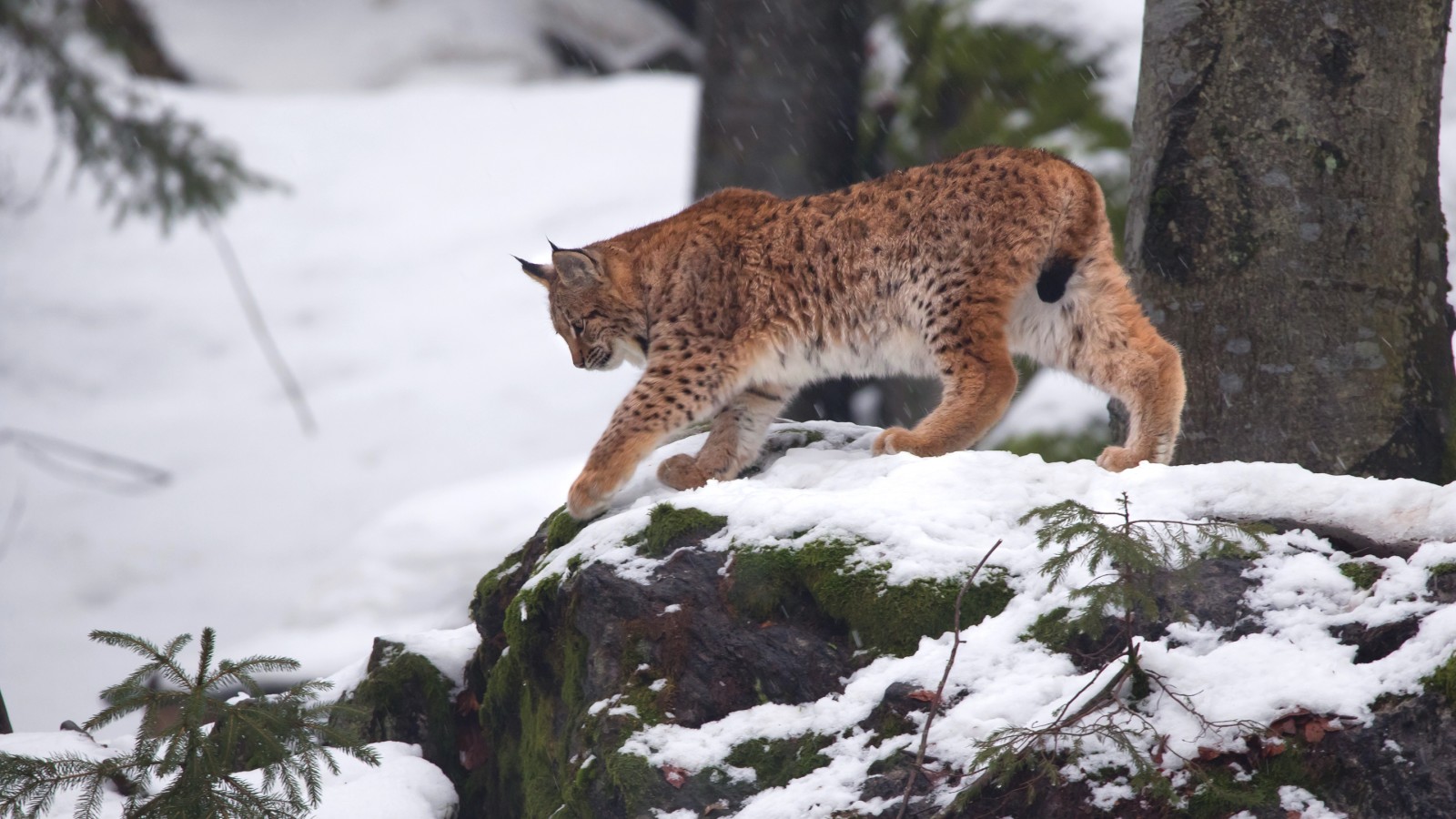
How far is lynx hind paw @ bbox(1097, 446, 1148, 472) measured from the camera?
170 inches

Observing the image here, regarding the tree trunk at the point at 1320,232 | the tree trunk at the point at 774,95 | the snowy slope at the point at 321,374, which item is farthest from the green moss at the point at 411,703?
the tree trunk at the point at 774,95

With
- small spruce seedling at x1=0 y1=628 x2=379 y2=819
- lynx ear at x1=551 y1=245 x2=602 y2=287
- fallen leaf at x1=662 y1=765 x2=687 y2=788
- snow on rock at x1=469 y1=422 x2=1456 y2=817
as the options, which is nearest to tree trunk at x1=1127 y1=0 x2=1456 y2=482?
snow on rock at x1=469 y1=422 x2=1456 y2=817

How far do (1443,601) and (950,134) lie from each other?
24.3 ft

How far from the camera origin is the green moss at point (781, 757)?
10.3 ft

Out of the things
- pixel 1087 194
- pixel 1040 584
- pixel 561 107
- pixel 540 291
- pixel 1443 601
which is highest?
pixel 561 107

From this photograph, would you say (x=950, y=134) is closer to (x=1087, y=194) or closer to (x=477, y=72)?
(x=1087, y=194)

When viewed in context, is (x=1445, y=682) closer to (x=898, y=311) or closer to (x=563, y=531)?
(x=898, y=311)

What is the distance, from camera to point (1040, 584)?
327 centimetres

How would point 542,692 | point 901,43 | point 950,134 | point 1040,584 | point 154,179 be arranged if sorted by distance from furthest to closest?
point 901,43, point 950,134, point 154,179, point 542,692, point 1040,584

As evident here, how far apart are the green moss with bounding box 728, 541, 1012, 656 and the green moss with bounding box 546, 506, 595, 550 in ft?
3.32

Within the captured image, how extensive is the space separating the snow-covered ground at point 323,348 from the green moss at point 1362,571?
577 centimetres

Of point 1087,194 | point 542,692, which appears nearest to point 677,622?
point 542,692

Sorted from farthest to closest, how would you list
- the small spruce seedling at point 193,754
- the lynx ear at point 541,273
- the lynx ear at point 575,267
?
the lynx ear at point 541,273 → the lynx ear at point 575,267 → the small spruce seedling at point 193,754

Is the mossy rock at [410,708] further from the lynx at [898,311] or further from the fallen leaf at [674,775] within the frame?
the fallen leaf at [674,775]
